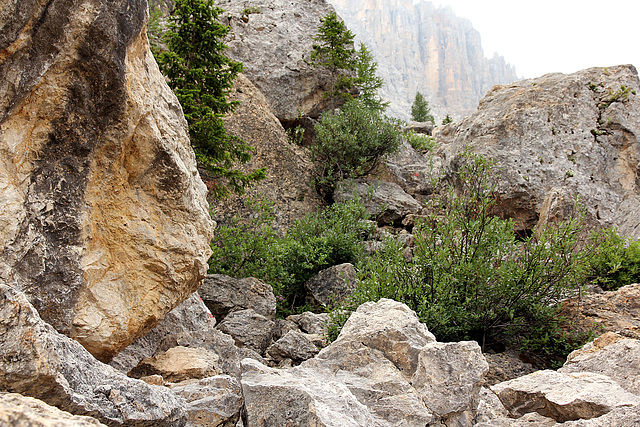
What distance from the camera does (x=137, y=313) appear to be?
14.0 feet

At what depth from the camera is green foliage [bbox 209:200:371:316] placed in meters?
9.84

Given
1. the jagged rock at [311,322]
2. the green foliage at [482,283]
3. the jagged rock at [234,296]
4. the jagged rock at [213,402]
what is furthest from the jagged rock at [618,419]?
the jagged rock at [234,296]

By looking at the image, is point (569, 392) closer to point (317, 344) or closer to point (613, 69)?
point (317, 344)

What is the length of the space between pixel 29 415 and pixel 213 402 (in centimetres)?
182

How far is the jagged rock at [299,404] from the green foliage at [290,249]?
→ 21.6 ft

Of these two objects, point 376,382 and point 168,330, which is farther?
point 168,330

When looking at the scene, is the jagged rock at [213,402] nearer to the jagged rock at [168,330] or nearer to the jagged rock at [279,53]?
the jagged rock at [168,330]

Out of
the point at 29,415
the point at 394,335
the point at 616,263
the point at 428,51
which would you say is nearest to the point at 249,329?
the point at 394,335

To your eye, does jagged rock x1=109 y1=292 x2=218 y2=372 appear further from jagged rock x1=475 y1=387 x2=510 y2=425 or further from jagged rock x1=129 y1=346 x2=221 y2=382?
jagged rock x1=475 y1=387 x2=510 y2=425

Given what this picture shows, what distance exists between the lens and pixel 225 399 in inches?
125

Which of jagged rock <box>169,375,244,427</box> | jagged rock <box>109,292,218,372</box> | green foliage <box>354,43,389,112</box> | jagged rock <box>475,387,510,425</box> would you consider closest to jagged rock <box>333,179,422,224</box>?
green foliage <box>354,43,389,112</box>

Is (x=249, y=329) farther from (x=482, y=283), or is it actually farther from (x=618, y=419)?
(x=618, y=419)

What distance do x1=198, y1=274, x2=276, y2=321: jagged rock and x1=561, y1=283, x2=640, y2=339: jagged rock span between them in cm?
501

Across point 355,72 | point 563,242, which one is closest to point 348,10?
point 355,72
